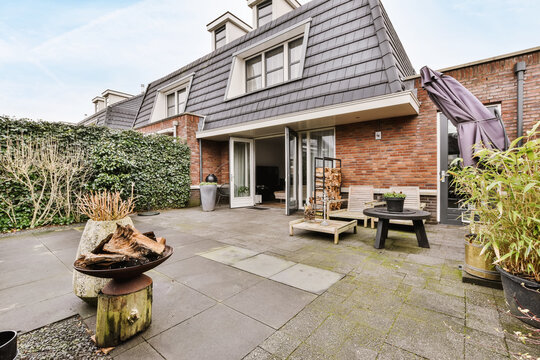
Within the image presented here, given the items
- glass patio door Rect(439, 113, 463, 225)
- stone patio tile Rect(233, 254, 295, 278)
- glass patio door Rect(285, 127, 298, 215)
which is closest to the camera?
stone patio tile Rect(233, 254, 295, 278)

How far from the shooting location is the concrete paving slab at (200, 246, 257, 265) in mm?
2943

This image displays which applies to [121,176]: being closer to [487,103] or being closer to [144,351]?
[144,351]

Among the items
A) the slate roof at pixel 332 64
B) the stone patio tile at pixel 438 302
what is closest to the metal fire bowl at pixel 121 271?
the stone patio tile at pixel 438 302

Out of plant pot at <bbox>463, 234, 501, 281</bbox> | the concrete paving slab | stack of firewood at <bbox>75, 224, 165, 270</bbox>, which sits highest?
stack of firewood at <bbox>75, 224, 165, 270</bbox>

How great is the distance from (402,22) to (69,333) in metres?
10.6

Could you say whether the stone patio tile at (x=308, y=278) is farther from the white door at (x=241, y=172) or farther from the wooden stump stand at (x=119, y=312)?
the white door at (x=241, y=172)

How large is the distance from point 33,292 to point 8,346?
1.49 meters

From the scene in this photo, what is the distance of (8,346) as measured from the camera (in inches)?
42.9

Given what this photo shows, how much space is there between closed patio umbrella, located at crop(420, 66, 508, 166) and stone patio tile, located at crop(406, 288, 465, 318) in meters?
1.55

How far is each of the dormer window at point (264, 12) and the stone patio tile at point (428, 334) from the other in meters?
10.2

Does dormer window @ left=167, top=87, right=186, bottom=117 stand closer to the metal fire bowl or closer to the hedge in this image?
the hedge

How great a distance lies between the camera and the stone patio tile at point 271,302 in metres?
1.72

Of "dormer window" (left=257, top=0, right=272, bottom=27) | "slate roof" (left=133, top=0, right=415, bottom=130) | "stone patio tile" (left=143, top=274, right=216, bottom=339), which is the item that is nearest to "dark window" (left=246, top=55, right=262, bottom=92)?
"slate roof" (left=133, top=0, right=415, bottom=130)

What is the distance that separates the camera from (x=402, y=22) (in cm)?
763
